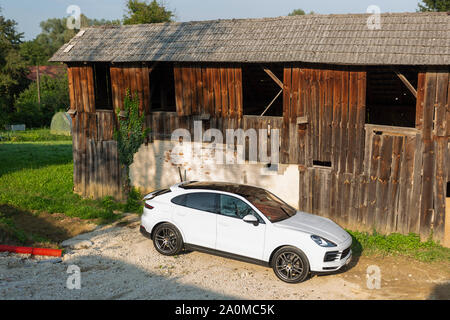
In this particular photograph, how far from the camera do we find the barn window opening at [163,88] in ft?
55.9

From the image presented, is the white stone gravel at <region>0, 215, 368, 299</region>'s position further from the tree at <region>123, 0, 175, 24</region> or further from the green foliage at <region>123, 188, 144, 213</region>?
the tree at <region>123, 0, 175, 24</region>

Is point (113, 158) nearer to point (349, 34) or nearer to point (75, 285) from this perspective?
point (75, 285)

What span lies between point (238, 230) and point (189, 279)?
146 cm

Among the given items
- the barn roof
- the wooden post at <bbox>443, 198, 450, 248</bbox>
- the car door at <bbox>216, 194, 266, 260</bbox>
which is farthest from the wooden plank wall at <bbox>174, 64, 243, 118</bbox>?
the wooden post at <bbox>443, 198, 450, 248</bbox>

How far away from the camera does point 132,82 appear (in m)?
14.6

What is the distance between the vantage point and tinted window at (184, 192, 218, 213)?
9.92 meters

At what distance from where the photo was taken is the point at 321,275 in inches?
358

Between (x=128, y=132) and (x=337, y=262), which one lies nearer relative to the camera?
(x=337, y=262)

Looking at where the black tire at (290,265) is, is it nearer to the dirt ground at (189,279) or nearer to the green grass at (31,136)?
the dirt ground at (189,279)

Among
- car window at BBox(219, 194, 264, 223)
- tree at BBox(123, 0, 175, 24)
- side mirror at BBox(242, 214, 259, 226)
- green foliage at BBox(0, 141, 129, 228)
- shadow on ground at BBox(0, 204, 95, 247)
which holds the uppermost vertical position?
tree at BBox(123, 0, 175, 24)

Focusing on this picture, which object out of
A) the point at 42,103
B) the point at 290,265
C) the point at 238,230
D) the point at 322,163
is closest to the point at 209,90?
the point at 322,163

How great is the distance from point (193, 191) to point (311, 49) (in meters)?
5.14

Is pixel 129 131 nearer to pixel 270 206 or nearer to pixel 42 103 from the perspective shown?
pixel 270 206

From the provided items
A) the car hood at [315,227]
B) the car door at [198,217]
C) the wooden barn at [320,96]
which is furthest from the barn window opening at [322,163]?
the car door at [198,217]
